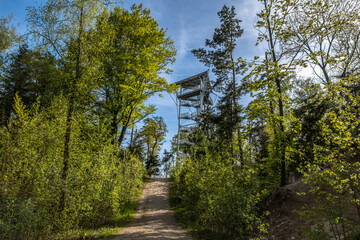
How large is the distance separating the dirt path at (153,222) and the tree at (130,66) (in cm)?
479

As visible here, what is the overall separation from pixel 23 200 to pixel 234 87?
42.3 feet

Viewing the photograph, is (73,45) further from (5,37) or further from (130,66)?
(5,37)

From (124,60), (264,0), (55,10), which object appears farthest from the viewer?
(124,60)

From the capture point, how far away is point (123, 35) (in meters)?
11.6

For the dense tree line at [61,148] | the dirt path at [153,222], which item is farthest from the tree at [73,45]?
the dirt path at [153,222]

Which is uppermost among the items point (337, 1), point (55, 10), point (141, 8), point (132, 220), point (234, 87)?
point (141, 8)

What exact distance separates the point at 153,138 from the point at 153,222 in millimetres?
23316

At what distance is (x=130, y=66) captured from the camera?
10.8 m

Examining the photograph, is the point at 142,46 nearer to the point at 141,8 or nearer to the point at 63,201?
the point at 141,8

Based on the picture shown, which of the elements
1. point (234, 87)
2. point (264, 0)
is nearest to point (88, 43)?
point (264, 0)

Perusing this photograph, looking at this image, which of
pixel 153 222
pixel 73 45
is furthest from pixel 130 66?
pixel 153 222

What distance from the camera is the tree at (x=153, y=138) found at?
29594 mm

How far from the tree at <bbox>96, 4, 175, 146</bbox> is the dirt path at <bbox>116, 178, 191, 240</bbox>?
4.79 m

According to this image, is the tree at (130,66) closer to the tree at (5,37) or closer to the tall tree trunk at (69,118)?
the tall tree trunk at (69,118)
